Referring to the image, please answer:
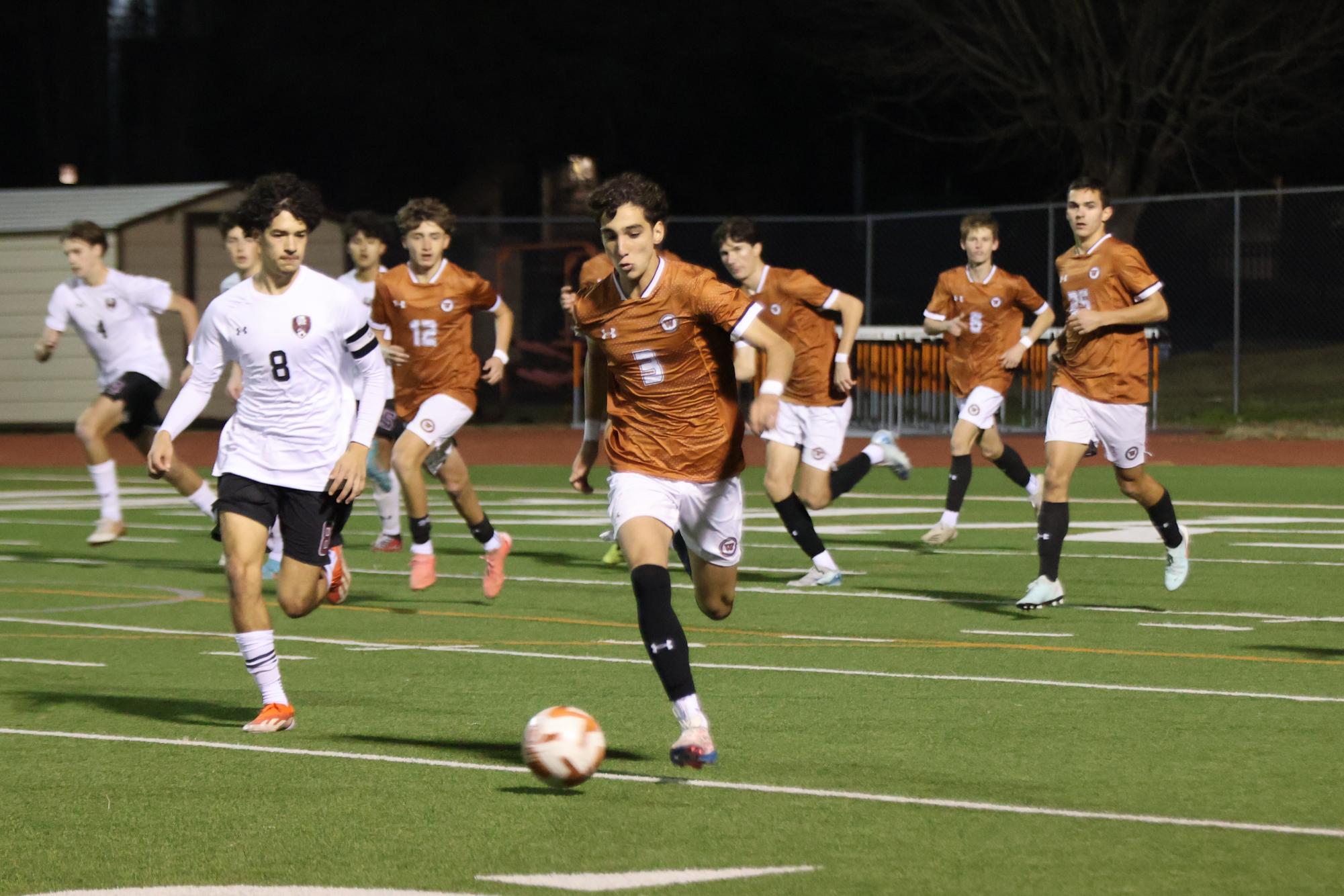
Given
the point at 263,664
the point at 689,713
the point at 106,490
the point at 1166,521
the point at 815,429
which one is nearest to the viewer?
the point at 689,713

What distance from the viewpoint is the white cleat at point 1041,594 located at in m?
10.6

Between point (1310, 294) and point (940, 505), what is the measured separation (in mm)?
14774

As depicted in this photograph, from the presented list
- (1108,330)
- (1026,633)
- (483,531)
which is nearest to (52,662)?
(483,531)

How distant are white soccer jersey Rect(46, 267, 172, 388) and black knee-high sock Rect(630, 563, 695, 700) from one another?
8.48 metres

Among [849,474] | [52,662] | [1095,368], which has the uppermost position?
[1095,368]

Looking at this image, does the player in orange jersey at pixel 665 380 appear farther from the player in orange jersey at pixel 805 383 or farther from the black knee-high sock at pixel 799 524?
the player in orange jersey at pixel 805 383

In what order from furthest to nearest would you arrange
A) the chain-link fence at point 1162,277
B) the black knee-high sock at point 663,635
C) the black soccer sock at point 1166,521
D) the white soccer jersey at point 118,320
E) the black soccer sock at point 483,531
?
the chain-link fence at point 1162,277 → the white soccer jersey at point 118,320 → the black soccer sock at point 483,531 → the black soccer sock at point 1166,521 → the black knee-high sock at point 663,635

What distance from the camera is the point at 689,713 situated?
661 centimetres

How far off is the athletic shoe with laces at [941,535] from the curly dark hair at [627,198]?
24.4ft

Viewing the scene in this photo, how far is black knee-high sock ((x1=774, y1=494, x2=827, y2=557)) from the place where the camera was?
12.0m

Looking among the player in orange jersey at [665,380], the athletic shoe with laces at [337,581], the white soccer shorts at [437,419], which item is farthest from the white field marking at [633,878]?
the white soccer shorts at [437,419]

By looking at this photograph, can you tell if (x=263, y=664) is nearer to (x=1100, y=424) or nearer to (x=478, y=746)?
(x=478, y=746)

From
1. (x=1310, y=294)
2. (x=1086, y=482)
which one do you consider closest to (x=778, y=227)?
(x=1310, y=294)

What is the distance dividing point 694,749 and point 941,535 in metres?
7.94
